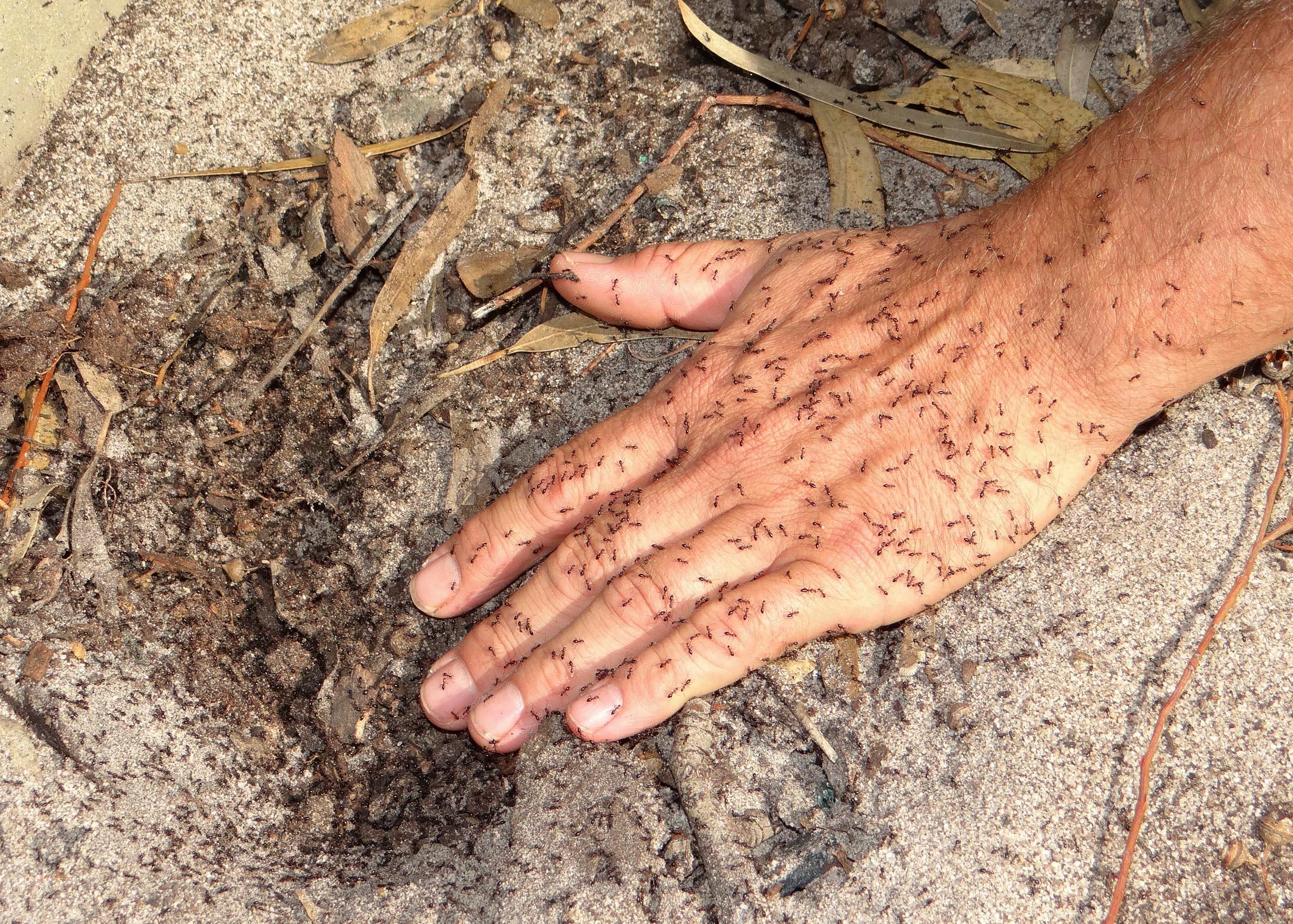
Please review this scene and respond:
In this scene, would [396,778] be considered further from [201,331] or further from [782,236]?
[782,236]

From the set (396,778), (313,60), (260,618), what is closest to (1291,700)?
(396,778)

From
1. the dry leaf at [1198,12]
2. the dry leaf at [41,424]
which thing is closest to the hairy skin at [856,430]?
the dry leaf at [1198,12]

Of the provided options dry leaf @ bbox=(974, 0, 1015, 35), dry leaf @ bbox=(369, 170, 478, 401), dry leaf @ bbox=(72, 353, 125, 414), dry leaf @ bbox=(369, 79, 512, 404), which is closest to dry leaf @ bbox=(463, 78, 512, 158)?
dry leaf @ bbox=(369, 79, 512, 404)

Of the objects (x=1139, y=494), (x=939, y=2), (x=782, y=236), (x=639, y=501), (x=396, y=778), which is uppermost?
(x=939, y=2)

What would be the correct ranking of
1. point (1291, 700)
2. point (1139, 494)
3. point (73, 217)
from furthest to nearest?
1. point (73, 217)
2. point (1139, 494)
3. point (1291, 700)

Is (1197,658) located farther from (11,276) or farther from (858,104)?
(11,276)

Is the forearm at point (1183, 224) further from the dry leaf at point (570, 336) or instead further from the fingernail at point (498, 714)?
the fingernail at point (498, 714)
